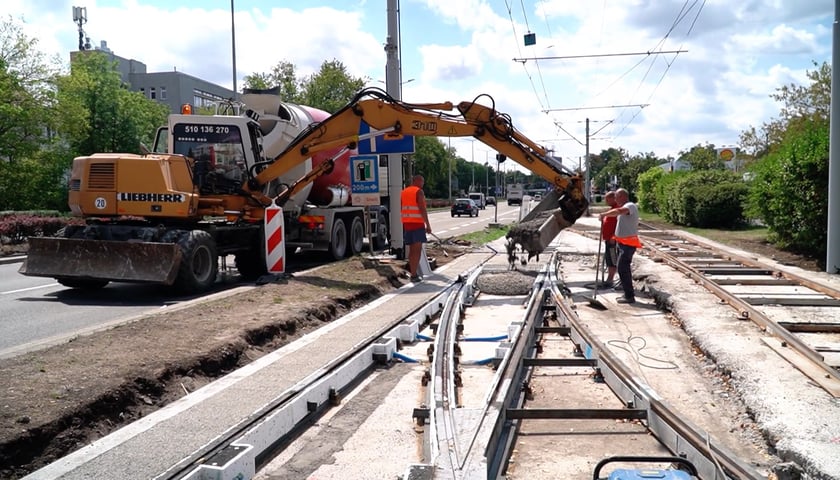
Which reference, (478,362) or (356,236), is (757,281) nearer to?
(478,362)

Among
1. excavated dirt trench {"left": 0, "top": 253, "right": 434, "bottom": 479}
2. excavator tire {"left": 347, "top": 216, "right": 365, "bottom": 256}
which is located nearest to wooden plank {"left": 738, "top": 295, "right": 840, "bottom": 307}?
excavated dirt trench {"left": 0, "top": 253, "right": 434, "bottom": 479}

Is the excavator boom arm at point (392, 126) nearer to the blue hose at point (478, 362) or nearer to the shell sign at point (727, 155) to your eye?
the blue hose at point (478, 362)

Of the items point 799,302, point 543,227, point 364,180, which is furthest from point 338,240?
point 799,302

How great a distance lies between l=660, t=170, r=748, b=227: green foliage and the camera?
28.4 metres

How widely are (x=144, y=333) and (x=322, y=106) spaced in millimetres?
46386

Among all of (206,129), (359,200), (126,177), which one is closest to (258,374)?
(126,177)

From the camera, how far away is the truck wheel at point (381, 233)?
19.7 metres

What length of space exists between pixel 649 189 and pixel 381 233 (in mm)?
33093

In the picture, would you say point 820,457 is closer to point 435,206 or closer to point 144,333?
point 144,333

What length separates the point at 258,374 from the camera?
6523 mm

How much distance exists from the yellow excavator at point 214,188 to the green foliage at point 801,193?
567 cm

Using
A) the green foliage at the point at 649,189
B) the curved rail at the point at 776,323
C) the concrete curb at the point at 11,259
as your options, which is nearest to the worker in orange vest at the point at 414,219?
the curved rail at the point at 776,323

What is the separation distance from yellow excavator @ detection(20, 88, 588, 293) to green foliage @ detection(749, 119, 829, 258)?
5.67m

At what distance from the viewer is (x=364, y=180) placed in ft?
52.6
